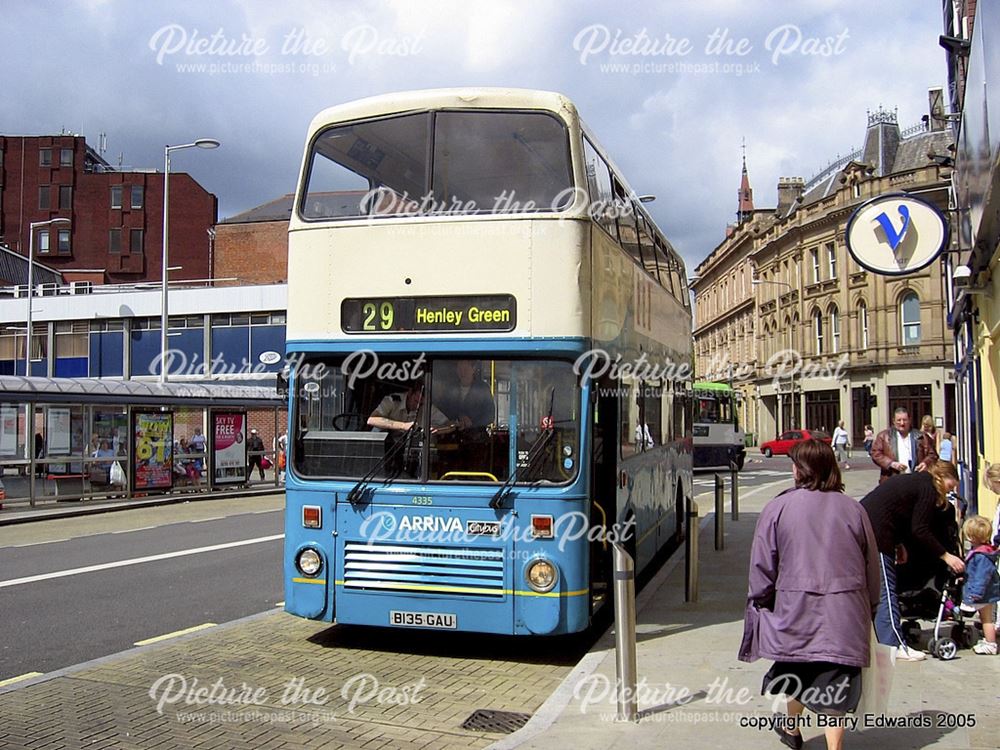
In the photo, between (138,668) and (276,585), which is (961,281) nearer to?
(276,585)

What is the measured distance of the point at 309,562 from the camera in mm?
7828

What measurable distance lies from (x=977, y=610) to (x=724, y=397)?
33.4 m

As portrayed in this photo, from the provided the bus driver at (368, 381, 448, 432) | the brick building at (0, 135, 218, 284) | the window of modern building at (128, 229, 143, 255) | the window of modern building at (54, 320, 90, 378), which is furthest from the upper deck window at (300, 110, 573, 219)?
the window of modern building at (128, 229, 143, 255)

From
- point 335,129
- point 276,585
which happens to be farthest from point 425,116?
point 276,585

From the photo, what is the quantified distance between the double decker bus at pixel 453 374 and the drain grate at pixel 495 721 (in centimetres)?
116

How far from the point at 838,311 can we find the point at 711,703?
59347mm

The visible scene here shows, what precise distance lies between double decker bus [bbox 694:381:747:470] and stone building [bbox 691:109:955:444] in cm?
1198

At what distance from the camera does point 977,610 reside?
24.0 ft

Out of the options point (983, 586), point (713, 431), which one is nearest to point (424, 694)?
point (983, 586)

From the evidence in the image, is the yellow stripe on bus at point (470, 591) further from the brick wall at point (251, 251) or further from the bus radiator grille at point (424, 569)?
the brick wall at point (251, 251)

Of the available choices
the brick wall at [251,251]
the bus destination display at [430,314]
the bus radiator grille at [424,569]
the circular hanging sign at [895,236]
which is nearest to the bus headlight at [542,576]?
the bus radiator grille at [424,569]

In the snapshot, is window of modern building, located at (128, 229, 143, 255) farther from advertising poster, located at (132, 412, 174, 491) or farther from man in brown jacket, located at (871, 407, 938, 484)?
man in brown jacket, located at (871, 407, 938, 484)

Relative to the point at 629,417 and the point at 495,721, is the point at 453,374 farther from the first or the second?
the point at 495,721

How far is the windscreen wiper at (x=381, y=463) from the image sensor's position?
25.2ft
